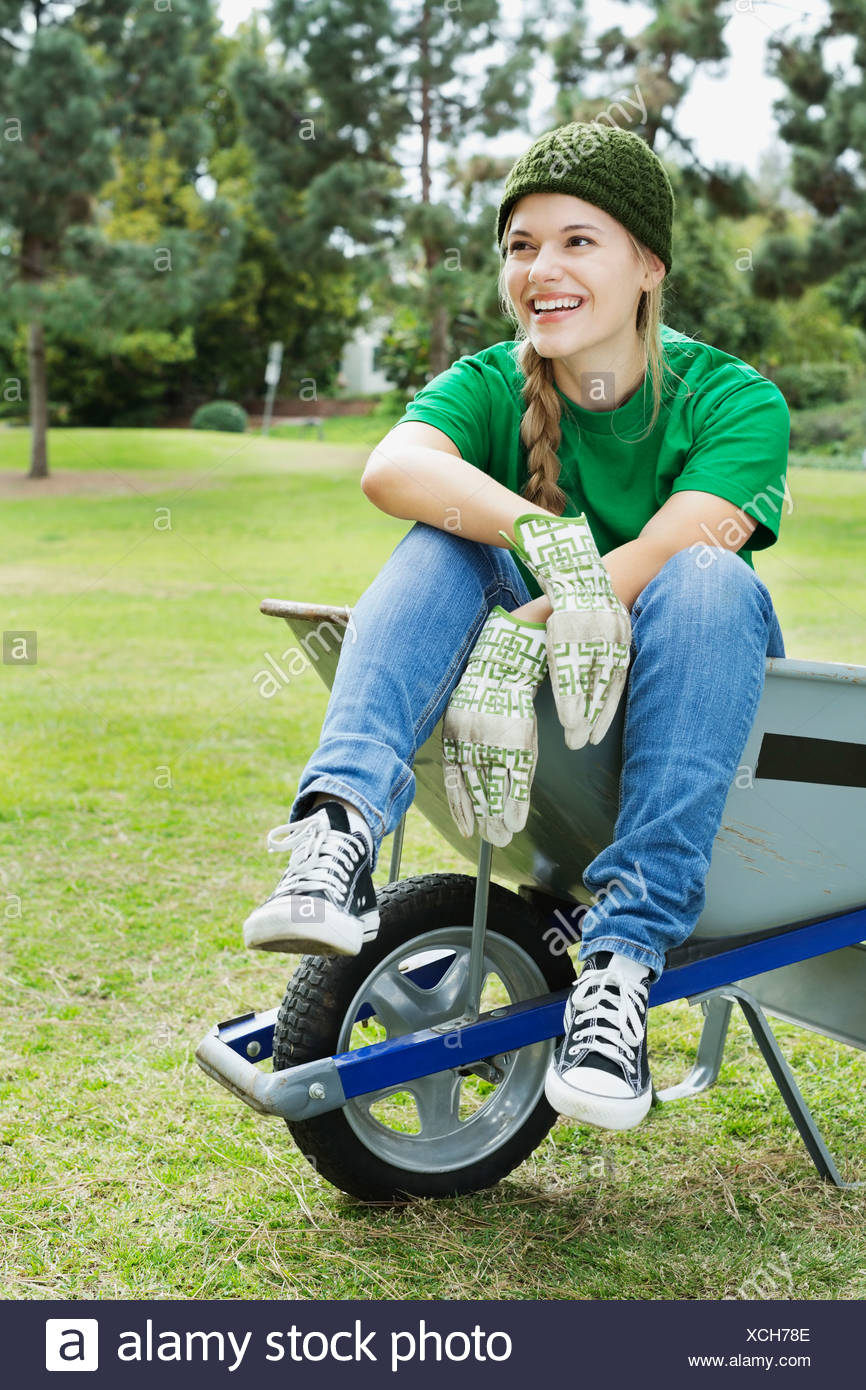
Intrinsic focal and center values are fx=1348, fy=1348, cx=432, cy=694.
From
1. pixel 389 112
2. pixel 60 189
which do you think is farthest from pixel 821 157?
pixel 60 189

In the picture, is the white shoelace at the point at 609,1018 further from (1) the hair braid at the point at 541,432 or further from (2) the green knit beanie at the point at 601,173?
(2) the green knit beanie at the point at 601,173

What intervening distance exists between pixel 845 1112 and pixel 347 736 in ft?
3.27

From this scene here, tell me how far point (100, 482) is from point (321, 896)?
12.5 meters

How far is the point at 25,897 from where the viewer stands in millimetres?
2621

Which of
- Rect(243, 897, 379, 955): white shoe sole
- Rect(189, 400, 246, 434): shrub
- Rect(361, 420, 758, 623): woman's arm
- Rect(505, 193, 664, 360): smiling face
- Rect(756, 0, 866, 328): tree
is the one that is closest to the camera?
Rect(243, 897, 379, 955): white shoe sole

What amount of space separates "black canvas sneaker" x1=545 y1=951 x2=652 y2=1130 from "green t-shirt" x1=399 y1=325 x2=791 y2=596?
46cm

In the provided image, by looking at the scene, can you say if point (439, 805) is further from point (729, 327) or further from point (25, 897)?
point (729, 327)

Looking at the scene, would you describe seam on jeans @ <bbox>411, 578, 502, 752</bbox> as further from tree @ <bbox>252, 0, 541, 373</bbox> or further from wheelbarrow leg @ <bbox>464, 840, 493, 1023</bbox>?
tree @ <bbox>252, 0, 541, 373</bbox>

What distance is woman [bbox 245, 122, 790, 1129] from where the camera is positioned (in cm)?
126

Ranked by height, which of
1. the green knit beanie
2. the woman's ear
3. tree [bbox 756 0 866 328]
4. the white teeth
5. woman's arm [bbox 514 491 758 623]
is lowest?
woman's arm [bbox 514 491 758 623]

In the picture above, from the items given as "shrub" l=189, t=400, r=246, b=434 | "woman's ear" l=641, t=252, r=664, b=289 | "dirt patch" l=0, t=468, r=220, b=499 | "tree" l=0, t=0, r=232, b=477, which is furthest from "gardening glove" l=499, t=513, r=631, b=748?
"shrub" l=189, t=400, r=246, b=434

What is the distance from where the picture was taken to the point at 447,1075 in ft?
5.16

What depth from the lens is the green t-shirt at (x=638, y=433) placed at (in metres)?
1.46

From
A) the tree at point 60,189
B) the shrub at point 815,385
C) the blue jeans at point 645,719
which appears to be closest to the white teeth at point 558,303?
the blue jeans at point 645,719
